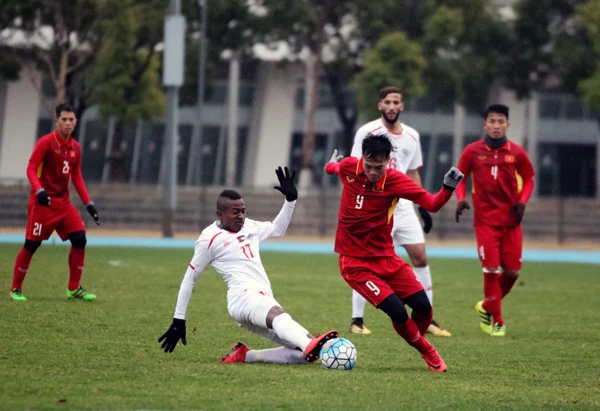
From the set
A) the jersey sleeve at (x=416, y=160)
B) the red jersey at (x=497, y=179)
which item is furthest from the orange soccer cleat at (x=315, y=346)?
the red jersey at (x=497, y=179)

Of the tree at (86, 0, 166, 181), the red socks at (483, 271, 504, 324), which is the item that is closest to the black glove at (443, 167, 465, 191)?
the red socks at (483, 271, 504, 324)

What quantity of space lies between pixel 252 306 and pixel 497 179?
402 cm

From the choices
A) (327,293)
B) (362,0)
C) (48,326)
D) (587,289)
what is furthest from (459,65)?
(48,326)

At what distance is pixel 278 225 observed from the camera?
818 cm

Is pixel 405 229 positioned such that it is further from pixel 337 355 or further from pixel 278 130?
pixel 278 130

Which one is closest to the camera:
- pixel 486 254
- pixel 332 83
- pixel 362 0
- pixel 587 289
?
pixel 486 254

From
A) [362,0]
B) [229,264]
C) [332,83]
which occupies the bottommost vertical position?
[229,264]

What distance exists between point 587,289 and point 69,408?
12101 mm

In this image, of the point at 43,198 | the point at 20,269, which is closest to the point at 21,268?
the point at 20,269

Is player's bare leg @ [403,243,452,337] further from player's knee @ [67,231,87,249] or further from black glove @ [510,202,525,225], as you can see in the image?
player's knee @ [67,231,87,249]

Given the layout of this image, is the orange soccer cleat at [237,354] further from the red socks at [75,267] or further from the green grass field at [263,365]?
the red socks at [75,267]

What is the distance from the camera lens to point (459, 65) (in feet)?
117

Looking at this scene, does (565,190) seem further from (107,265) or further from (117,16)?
(107,265)

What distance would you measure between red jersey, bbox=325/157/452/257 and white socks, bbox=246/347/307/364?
0.86 metres
